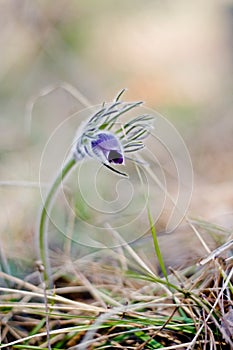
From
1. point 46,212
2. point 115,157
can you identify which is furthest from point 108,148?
point 46,212

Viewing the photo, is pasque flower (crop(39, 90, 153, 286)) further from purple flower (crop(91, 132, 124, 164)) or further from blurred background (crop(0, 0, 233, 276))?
blurred background (crop(0, 0, 233, 276))

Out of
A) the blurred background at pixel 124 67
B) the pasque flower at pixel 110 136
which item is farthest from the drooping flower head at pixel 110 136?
the blurred background at pixel 124 67

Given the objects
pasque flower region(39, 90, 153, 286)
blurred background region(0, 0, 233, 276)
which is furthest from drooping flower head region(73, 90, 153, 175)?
blurred background region(0, 0, 233, 276)

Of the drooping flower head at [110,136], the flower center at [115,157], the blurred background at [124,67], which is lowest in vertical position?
the flower center at [115,157]

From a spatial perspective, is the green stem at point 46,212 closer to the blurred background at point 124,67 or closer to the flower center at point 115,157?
the flower center at point 115,157

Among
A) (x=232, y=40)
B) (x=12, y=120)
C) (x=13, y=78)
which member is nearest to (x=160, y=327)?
(x=12, y=120)
